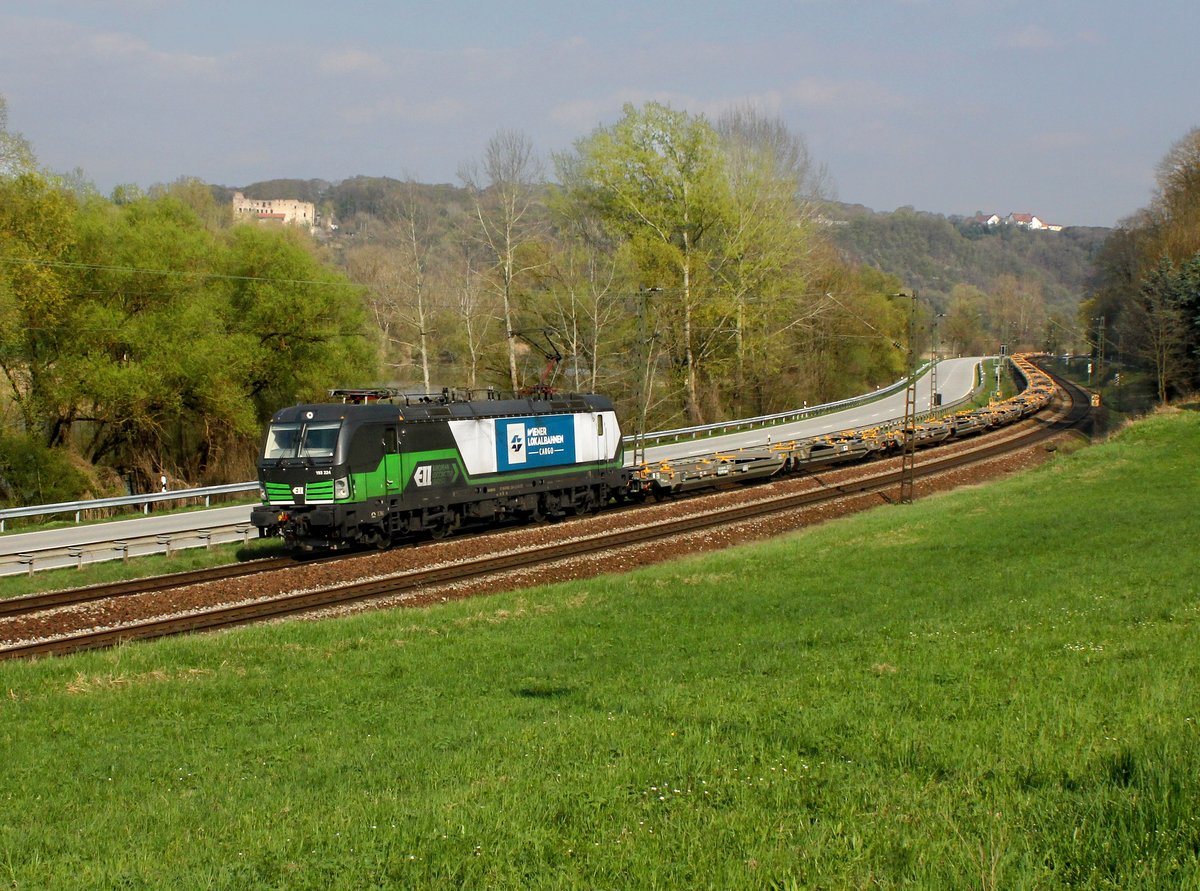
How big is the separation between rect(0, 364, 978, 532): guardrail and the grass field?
18.7 meters

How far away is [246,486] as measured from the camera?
3694 cm

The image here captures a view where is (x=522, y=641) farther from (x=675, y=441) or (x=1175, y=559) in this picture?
(x=675, y=441)

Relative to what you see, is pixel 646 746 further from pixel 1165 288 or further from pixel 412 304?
pixel 1165 288

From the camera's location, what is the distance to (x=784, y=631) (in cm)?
1505

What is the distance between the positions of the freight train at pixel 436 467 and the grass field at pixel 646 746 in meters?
6.80

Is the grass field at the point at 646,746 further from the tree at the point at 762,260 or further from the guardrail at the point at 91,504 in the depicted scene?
the tree at the point at 762,260

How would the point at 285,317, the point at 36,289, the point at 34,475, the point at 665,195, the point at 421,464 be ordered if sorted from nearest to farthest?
the point at 421,464
the point at 36,289
the point at 34,475
the point at 285,317
the point at 665,195

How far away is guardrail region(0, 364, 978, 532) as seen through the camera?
3234cm

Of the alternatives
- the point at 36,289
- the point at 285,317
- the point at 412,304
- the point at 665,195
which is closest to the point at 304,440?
the point at 36,289

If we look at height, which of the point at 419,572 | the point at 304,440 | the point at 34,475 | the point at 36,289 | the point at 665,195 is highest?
the point at 665,195

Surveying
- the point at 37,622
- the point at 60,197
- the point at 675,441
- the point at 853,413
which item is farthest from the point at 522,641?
the point at 853,413

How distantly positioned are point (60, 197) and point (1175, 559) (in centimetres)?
3988

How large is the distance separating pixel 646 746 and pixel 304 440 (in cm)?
1757

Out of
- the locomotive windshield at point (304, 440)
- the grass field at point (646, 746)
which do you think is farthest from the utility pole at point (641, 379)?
the grass field at point (646, 746)
